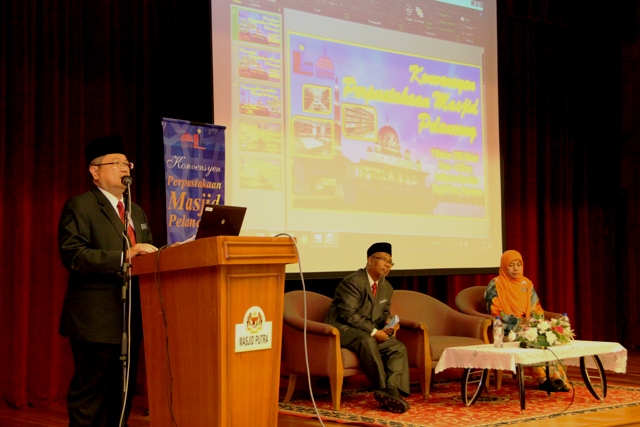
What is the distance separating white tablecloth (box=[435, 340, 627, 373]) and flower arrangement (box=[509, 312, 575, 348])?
0.05 m

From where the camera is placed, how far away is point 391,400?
206 inches

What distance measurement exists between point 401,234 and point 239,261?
4.15m

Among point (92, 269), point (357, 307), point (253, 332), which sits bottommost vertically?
point (357, 307)

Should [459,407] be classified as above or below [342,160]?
below

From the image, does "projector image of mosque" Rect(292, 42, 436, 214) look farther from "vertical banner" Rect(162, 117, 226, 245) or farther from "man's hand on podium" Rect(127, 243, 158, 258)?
"man's hand on podium" Rect(127, 243, 158, 258)

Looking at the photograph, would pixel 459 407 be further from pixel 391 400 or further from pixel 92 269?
pixel 92 269

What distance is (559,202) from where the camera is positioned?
880 centimetres

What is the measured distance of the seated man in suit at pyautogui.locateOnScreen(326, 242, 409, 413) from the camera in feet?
17.5

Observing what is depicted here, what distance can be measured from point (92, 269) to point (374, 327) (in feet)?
9.21

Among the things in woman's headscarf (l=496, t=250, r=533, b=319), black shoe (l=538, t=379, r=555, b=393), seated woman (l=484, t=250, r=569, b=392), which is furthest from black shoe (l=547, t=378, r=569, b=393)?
woman's headscarf (l=496, t=250, r=533, b=319)

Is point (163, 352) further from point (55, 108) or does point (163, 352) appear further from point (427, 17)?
point (427, 17)

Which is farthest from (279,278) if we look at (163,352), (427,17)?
(427,17)

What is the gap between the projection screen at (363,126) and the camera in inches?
228

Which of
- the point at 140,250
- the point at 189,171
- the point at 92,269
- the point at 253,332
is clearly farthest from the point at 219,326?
the point at 189,171
